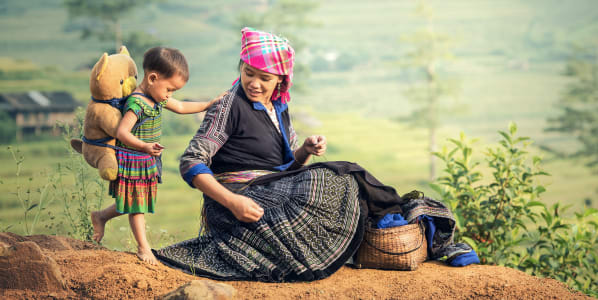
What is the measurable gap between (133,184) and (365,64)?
636 inches

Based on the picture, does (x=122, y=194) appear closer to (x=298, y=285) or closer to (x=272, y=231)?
(x=272, y=231)

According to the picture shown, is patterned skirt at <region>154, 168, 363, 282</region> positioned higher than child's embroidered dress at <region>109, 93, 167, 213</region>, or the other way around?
child's embroidered dress at <region>109, 93, 167, 213</region>

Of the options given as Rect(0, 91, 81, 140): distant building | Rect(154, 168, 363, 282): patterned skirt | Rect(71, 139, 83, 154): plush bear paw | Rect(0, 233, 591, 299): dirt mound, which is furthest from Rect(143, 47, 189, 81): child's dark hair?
Rect(0, 91, 81, 140): distant building

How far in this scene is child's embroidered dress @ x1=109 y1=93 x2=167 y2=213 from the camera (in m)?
2.93

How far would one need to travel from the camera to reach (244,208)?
2.82 meters

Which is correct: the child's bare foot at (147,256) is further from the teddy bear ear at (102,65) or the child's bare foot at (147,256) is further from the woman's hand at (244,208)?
the teddy bear ear at (102,65)

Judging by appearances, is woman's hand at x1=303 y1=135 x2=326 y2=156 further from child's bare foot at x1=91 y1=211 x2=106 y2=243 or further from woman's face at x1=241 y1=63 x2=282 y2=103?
child's bare foot at x1=91 y1=211 x2=106 y2=243

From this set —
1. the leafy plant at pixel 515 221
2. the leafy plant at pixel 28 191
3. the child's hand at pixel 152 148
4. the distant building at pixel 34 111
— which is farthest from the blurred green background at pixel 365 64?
the child's hand at pixel 152 148

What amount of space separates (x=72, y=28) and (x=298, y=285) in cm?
1544

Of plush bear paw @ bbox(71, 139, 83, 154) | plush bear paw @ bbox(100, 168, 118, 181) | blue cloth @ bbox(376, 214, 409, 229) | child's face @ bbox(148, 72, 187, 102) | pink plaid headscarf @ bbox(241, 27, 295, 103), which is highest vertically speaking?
pink plaid headscarf @ bbox(241, 27, 295, 103)

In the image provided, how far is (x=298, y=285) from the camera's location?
2.93m

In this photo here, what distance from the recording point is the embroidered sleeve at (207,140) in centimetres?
289

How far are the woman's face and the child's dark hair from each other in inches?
16.7

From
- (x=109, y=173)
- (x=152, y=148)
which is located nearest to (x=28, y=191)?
(x=109, y=173)
